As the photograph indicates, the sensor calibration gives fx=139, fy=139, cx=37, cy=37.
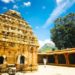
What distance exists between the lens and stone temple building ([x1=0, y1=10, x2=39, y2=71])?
13742 millimetres

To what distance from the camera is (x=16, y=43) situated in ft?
48.4

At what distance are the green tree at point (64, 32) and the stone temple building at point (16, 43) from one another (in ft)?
71.8

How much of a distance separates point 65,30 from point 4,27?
2655cm

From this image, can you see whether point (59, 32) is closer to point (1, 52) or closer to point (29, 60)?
point (29, 60)

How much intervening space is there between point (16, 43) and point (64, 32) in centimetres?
2603

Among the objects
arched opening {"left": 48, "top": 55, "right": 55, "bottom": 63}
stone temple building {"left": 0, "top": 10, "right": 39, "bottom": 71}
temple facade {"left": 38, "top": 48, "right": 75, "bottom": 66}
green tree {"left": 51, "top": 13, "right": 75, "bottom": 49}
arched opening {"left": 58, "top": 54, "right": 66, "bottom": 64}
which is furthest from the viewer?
green tree {"left": 51, "top": 13, "right": 75, "bottom": 49}

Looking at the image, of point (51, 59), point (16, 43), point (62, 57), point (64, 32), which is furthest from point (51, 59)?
point (16, 43)

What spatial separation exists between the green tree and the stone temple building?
21897 mm

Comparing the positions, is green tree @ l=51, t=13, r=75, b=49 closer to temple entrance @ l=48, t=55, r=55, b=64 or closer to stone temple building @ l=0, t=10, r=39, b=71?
temple entrance @ l=48, t=55, r=55, b=64

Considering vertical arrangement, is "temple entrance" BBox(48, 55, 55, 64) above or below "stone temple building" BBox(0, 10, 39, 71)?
below

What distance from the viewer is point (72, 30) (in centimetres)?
3781

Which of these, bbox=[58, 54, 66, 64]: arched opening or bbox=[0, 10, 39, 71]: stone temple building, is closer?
bbox=[0, 10, 39, 71]: stone temple building

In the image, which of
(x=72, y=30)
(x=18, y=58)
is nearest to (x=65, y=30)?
(x=72, y=30)

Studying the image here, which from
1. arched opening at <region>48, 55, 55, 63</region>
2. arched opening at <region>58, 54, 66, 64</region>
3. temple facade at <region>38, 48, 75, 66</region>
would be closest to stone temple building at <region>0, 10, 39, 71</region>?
temple facade at <region>38, 48, 75, 66</region>
